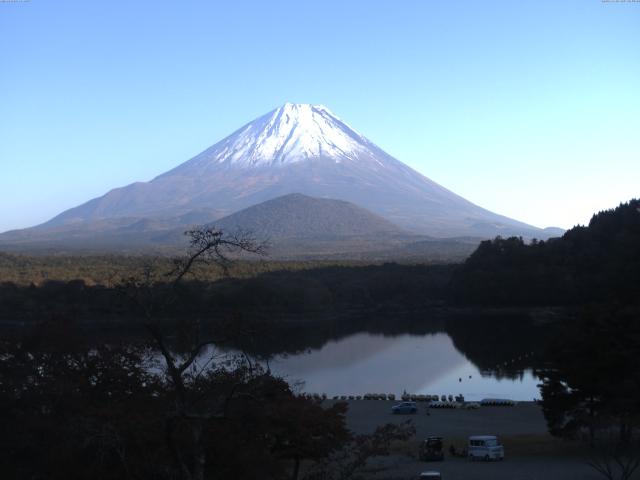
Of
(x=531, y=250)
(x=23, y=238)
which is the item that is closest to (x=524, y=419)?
(x=531, y=250)

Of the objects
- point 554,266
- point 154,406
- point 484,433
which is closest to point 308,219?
point 554,266

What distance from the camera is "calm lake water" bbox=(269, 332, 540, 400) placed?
1708 cm

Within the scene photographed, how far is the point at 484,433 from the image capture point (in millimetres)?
11820

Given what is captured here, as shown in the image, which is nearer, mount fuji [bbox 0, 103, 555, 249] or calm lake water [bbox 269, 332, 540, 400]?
calm lake water [bbox 269, 332, 540, 400]

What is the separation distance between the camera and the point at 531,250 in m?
34.8

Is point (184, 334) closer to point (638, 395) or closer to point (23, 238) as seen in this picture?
point (638, 395)

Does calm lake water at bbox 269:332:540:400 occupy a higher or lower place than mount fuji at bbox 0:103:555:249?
lower

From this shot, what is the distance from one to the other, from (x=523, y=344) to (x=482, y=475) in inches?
562

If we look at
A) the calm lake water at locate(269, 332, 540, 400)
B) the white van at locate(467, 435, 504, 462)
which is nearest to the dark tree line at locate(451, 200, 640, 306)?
the calm lake water at locate(269, 332, 540, 400)

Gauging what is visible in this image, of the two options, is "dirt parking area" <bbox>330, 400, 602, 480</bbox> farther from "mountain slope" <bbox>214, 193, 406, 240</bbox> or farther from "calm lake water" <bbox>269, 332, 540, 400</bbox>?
"mountain slope" <bbox>214, 193, 406, 240</bbox>

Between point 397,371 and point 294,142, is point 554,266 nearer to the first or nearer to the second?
point 397,371

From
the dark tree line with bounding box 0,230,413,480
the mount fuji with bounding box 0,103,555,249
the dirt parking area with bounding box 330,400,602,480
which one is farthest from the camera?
the mount fuji with bounding box 0,103,555,249

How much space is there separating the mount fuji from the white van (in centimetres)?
8734

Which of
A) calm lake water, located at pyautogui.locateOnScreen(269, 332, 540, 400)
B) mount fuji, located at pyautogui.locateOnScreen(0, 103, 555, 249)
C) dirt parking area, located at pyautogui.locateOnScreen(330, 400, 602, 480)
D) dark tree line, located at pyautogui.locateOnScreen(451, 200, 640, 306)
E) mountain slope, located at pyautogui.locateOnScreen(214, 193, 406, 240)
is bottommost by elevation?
calm lake water, located at pyautogui.locateOnScreen(269, 332, 540, 400)
